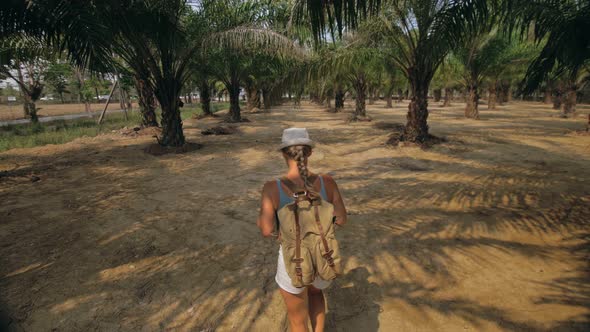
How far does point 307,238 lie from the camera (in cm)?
157

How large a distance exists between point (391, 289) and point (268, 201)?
6.02ft

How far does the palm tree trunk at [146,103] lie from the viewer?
13.5 m

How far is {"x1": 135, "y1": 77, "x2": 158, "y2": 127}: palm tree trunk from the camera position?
13461 millimetres

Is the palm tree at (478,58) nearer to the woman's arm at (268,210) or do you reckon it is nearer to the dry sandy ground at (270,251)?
the dry sandy ground at (270,251)

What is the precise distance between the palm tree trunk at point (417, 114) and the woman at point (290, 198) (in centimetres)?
897

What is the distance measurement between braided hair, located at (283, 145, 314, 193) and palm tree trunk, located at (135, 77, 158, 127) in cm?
1385

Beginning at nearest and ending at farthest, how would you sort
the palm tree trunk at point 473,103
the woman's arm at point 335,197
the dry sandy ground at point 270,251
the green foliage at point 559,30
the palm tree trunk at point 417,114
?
the woman's arm at point 335,197
the dry sandy ground at point 270,251
the green foliage at point 559,30
the palm tree trunk at point 417,114
the palm tree trunk at point 473,103

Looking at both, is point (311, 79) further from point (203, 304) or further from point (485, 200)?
point (203, 304)

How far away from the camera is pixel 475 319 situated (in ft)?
7.73

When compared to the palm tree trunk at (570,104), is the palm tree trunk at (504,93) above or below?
above

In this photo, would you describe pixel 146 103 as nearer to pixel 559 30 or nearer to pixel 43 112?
pixel 559 30

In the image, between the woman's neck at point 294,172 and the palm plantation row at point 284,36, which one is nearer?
the woman's neck at point 294,172

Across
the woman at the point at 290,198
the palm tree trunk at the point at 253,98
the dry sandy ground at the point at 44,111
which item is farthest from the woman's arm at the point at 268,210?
the dry sandy ground at the point at 44,111

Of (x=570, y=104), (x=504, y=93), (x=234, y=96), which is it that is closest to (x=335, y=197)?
(x=234, y=96)
